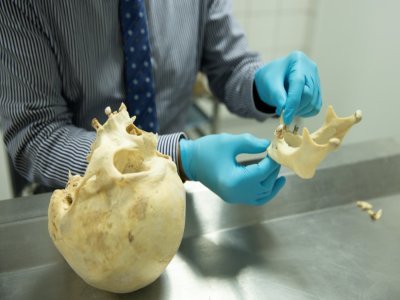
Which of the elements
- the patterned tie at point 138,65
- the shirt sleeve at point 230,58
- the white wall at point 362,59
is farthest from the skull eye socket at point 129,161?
the white wall at point 362,59

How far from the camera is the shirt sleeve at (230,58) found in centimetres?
84

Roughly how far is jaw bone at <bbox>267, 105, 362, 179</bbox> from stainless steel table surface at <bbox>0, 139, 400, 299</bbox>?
0.13 m

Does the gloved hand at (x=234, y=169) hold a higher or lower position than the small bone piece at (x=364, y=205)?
higher

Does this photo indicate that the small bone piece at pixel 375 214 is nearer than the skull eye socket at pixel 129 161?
No

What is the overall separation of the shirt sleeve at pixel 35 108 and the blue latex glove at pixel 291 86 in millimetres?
175

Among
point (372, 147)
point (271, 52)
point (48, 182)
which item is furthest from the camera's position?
point (271, 52)

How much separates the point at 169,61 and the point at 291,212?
0.35 meters

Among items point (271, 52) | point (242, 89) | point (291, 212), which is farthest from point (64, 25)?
point (271, 52)

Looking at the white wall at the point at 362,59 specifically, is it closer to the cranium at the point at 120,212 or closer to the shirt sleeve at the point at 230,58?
the shirt sleeve at the point at 230,58

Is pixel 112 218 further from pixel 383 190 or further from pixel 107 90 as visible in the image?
pixel 383 190

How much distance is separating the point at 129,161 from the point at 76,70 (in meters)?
0.28

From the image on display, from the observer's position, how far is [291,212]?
687 millimetres

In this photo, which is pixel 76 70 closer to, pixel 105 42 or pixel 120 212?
pixel 105 42

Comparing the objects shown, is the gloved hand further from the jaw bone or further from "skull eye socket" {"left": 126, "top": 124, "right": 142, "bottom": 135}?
"skull eye socket" {"left": 126, "top": 124, "right": 142, "bottom": 135}
